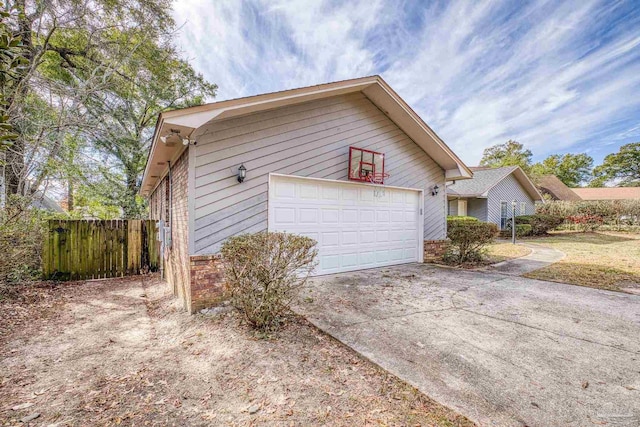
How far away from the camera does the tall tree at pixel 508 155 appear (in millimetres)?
34312

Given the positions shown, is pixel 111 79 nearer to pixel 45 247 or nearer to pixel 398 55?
pixel 45 247

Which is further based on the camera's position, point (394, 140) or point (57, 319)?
point (394, 140)

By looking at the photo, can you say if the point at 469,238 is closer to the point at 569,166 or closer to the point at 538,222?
the point at 538,222

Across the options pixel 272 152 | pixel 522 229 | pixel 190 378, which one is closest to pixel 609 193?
pixel 522 229

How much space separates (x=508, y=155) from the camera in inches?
1382

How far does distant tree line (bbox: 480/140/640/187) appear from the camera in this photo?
1382 inches

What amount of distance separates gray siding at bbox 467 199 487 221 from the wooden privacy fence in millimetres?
17595

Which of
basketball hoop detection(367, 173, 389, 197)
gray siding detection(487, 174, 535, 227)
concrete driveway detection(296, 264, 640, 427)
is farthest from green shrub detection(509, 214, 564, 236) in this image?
basketball hoop detection(367, 173, 389, 197)

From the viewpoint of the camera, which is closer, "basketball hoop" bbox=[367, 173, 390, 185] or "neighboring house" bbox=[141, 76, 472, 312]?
"neighboring house" bbox=[141, 76, 472, 312]

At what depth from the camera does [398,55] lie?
29.6 ft

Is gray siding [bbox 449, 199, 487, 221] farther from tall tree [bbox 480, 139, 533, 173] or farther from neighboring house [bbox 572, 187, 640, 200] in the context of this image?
neighboring house [bbox 572, 187, 640, 200]

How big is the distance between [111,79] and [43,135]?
3.67m

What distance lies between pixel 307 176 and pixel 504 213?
700 inches

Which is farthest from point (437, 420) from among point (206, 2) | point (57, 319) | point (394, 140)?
point (206, 2)
